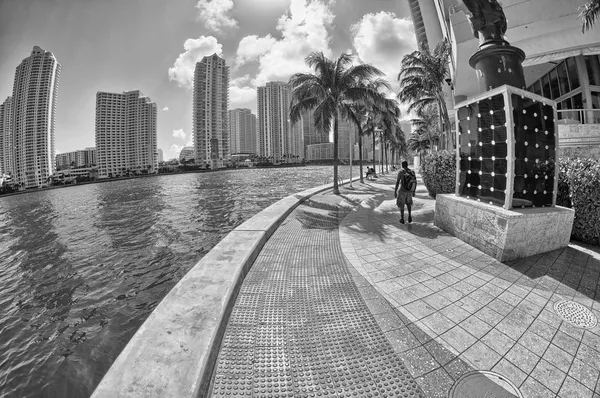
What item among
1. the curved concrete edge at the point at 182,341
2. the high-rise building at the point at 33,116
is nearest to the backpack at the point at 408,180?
the curved concrete edge at the point at 182,341

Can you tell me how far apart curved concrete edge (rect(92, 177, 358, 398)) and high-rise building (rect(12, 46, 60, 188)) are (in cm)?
12976

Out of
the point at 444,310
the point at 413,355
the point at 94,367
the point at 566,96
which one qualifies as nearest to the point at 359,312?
the point at 413,355

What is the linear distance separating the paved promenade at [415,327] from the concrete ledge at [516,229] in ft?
0.68

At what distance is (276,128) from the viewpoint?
139m

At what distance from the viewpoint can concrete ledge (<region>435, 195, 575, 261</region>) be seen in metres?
4.50

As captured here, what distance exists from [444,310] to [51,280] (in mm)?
9716

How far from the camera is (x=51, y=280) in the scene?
6.76 m

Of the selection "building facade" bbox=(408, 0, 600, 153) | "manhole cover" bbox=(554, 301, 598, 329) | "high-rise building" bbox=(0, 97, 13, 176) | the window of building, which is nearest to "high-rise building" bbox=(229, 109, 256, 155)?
"high-rise building" bbox=(0, 97, 13, 176)

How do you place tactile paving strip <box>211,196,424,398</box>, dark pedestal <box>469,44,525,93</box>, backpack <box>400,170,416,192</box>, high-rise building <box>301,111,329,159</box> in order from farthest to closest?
1. high-rise building <box>301,111,329,159</box>
2. backpack <box>400,170,416,192</box>
3. dark pedestal <box>469,44,525,93</box>
4. tactile paving strip <box>211,196,424,398</box>

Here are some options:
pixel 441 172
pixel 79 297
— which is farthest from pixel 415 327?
pixel 441 172

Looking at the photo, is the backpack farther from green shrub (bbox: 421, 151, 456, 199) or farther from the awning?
the awning

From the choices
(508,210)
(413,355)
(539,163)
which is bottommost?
(413,355)

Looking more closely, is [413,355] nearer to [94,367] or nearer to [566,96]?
[94,367]

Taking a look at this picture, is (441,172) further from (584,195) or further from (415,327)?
(415,327)
